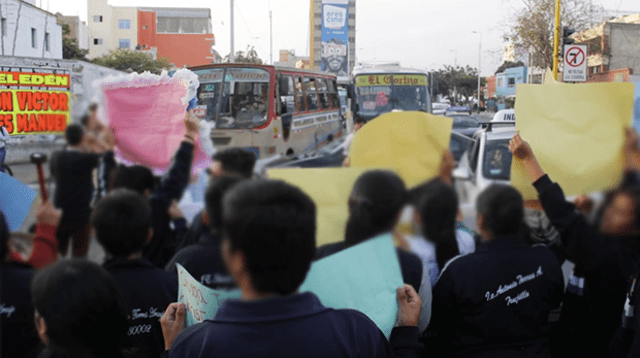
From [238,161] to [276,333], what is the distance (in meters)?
0.52

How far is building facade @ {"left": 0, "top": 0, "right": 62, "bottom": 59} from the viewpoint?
19.9 m

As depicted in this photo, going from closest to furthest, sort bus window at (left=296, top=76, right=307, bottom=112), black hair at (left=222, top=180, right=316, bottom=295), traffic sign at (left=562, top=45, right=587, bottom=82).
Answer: black hair at (left=222, top=180, right=316, bottom=295) → traffic sign at (left=562, top=45, right=587, bottom=82) → bus window at (left=296, top=76, right=307, bottom=112)

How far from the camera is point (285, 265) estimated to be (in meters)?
1.24

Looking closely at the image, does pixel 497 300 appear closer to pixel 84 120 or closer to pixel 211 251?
pixel 211 251

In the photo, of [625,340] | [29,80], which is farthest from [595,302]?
[29,80]

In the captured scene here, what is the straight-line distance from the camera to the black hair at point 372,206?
1.57 m

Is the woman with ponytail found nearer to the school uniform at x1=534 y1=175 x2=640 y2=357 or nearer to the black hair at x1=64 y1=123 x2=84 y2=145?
the school uniform at x1=534 y1=175 x2=640 y2=357

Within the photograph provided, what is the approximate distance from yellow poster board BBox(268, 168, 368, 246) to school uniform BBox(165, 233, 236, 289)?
0.26 m

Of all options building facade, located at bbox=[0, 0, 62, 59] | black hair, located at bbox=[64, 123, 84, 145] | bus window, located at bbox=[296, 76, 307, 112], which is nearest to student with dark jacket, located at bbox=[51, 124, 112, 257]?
black hair, located at bbox=[64, 123, 84, 145]

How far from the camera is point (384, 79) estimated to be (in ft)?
42.0

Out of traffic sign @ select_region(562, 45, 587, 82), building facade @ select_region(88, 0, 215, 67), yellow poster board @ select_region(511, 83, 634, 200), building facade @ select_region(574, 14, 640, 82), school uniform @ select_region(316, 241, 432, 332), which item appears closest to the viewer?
school uniform @ select_region(316, 241, 432, 332)

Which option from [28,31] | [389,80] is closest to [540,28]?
[389,80]

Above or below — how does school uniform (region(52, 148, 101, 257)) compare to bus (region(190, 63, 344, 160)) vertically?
below

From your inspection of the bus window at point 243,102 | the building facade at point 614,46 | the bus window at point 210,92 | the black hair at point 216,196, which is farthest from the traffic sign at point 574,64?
the building facade at point 614,46
